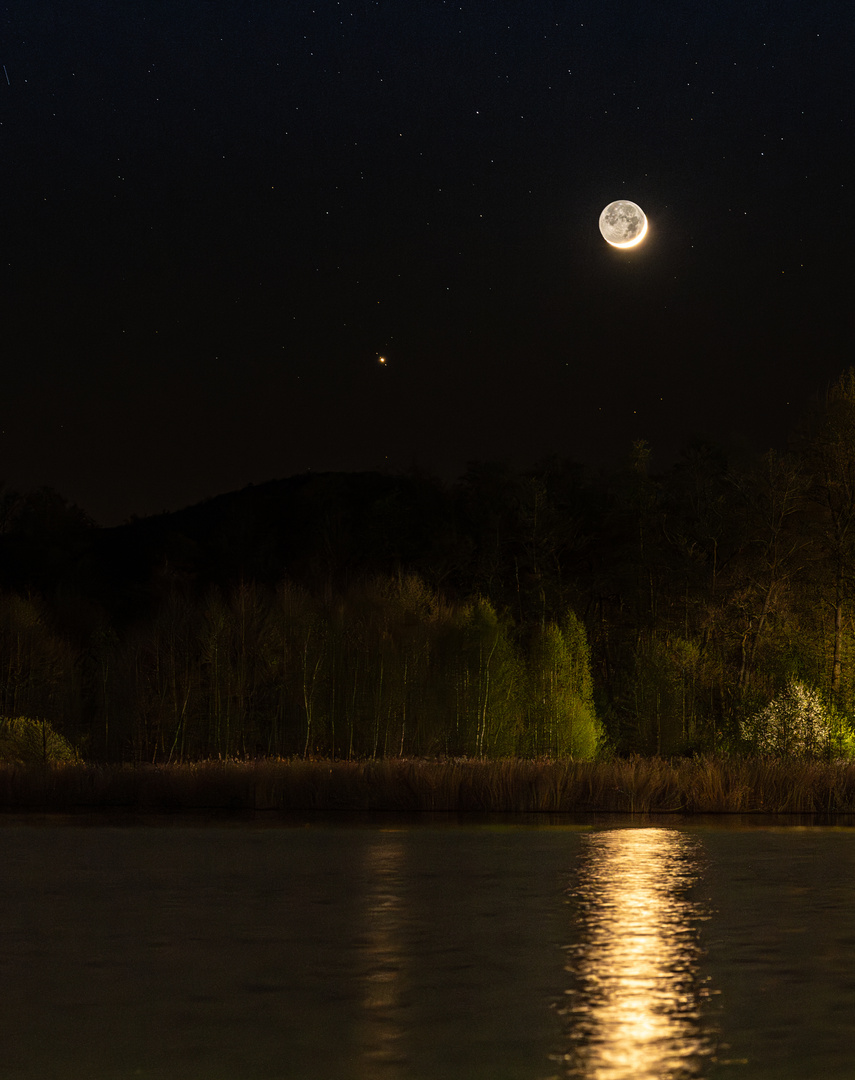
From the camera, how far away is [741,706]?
45.8m

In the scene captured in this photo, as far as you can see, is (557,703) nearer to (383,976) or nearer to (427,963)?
(427,963)

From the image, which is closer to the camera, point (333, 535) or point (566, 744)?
point (566, 744)

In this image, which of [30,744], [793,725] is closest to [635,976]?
[30,744]

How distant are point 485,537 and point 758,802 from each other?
44602 millimetres

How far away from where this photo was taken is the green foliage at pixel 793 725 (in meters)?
39.9

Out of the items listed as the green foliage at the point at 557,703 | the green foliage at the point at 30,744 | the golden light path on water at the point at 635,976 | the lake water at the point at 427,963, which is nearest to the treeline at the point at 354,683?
the green foliage at the point at 557,703

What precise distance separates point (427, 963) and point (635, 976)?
5.44 ft

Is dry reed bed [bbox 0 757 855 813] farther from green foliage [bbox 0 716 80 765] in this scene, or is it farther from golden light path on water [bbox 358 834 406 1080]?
golden light path on water [bbox 358 834 406 1080]

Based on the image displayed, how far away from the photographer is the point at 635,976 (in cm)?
1064

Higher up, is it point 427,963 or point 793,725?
point 793,725

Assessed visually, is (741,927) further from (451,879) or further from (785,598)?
(785,598)

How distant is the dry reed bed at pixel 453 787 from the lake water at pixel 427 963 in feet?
24.6

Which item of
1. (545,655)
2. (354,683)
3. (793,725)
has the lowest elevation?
(793,725)

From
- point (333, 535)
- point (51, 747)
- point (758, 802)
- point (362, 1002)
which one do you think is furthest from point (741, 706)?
point (333, 535)
